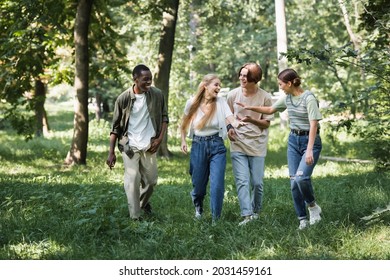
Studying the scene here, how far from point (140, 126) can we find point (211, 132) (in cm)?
104

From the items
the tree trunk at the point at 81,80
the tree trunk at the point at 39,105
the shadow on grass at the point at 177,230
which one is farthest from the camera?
the tree trunk at the point at 39,105

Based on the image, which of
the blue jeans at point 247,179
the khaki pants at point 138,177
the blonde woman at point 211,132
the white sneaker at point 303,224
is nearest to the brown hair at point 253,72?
the blonde woman at point 211,132

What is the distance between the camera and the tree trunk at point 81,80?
16.7 meters

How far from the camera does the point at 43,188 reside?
11695mm

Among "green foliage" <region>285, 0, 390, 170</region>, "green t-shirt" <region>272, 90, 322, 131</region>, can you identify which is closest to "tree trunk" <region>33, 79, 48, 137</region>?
"green foliage" <region>285, 0, 390, 170</region>

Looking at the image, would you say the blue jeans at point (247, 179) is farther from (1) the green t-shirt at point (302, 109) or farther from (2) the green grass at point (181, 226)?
(1) the green t-shirt at point (302, 109)

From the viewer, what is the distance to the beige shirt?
8711mm

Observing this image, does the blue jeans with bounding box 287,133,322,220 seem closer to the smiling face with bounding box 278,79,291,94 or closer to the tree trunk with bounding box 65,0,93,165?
the smiling face with bounding box 278,79,291,94

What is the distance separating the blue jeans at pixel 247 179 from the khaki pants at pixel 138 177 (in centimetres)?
116

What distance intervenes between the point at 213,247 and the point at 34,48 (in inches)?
497

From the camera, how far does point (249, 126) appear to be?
28.8 ft

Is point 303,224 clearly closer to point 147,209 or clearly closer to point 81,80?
point 147,209

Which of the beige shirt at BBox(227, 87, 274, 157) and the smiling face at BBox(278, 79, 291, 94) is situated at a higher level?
the smiling face at BBox(278, 79, 291, 94)
